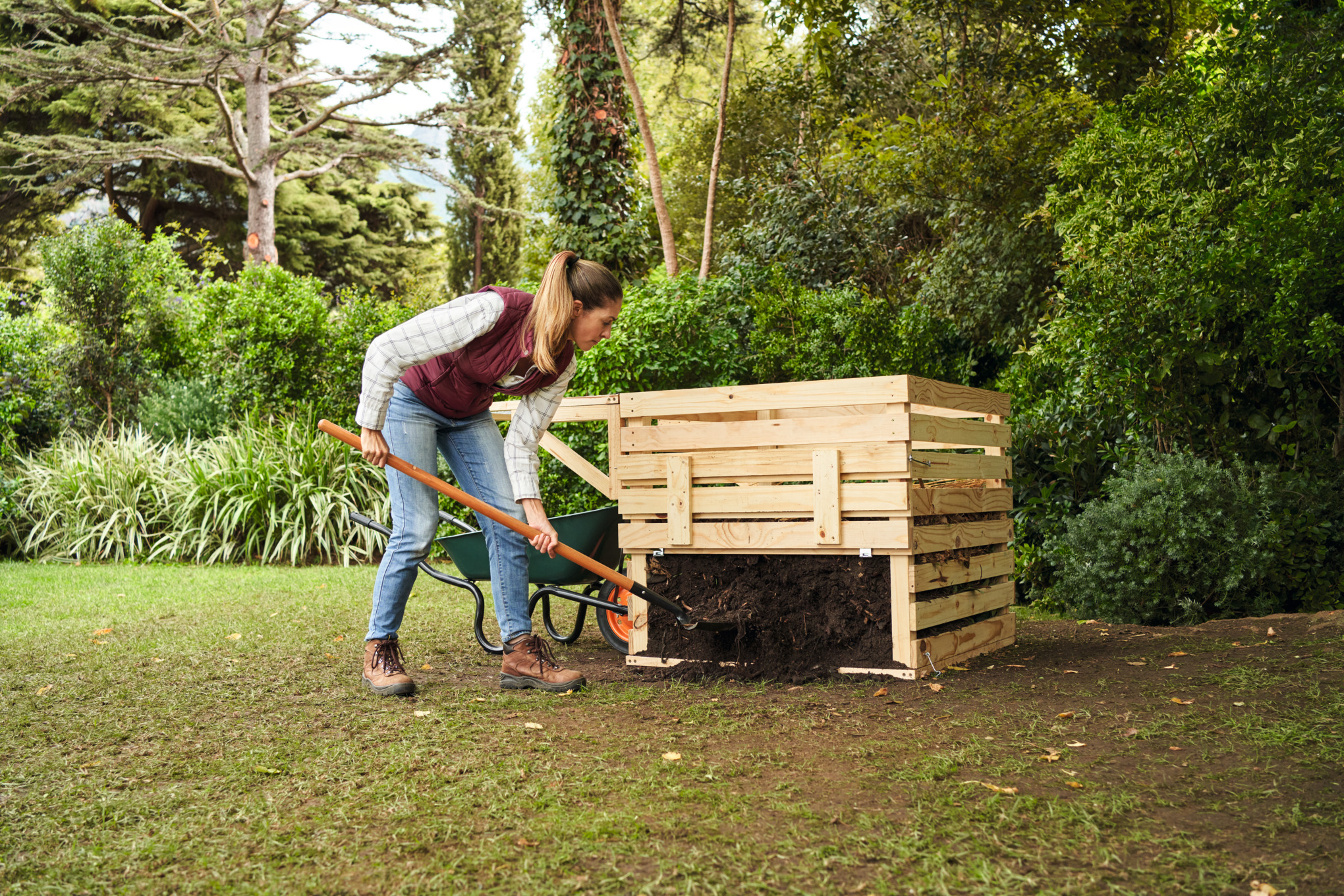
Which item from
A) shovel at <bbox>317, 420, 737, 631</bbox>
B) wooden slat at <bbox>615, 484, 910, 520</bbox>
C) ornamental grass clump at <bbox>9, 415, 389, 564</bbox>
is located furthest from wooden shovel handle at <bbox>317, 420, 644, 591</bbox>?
ornamental grass clump at <bbox>9, 415, 389, 564</bbox>

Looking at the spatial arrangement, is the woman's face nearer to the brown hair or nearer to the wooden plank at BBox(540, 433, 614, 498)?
the brown hair

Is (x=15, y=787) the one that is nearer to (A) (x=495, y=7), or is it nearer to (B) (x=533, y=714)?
(B) (x=533, y=714)

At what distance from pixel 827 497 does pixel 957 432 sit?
782 mm

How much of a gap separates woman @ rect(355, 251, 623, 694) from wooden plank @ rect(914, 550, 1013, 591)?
1310mm

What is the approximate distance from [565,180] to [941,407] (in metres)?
5.84

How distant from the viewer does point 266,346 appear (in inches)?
346

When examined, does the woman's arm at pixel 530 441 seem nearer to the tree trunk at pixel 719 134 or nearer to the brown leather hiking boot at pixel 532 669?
the brown leather hiking boot at pixel 532 669

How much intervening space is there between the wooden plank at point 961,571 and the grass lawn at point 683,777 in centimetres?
35

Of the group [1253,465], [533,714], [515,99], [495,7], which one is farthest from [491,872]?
[515,99]

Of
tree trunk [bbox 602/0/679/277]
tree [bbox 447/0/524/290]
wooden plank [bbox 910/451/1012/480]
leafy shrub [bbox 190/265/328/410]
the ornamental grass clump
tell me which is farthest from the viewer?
tree [bbox 447/0/524/290]

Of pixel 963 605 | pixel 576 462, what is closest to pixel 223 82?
pixel 576 462

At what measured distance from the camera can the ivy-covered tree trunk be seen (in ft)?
28.1

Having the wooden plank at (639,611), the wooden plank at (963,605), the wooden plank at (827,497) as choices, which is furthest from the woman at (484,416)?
the wooden plank at (963,605)

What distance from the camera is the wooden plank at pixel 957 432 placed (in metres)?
3.57
